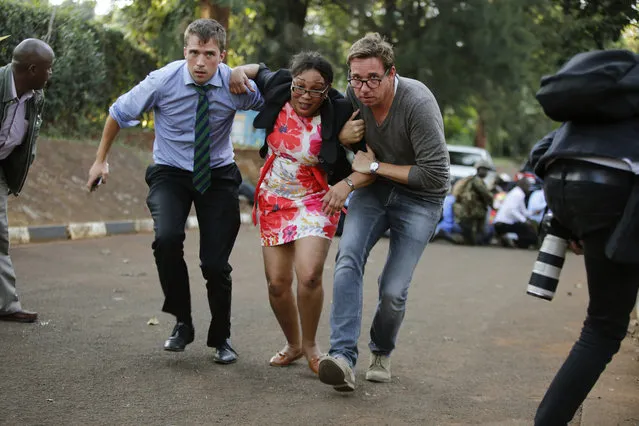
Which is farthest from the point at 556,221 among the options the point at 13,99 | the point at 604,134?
the point at 13,99

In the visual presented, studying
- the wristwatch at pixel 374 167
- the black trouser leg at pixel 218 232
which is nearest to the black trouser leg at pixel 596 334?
the wristwatch at pixel 374 167

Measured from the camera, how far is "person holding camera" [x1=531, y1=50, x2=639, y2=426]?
3604 millimetres

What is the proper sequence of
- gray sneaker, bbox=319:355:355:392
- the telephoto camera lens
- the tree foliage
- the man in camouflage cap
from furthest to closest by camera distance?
the tree foliage
the man in camouflage cap
gray sneaker, bbox=319:355:355:392
the telephoto camera lens

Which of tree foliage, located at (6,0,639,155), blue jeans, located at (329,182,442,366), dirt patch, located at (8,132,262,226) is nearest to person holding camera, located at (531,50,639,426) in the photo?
blue jeans, located at (329,182,442,366)

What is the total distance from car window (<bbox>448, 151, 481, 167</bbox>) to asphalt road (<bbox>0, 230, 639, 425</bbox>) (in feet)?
58.1

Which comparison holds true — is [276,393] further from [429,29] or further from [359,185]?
[429,29]

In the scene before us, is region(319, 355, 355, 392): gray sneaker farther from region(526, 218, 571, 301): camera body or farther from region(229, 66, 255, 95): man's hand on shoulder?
region(229, 66, 255, 95): man's hand on shoulder

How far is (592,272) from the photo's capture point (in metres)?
3.80

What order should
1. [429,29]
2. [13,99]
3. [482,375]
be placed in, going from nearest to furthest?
[482,375]
[13,99]
[429,29]

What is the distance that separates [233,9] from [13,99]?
10.9 metres

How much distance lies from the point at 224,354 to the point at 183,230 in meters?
0.80

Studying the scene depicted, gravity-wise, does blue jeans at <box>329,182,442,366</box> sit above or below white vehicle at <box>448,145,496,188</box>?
above

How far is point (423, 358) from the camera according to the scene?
21.5 ft

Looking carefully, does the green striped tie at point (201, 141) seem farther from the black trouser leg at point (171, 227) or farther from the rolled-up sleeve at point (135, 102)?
the rolled-up sleeve at point (135, 102)
